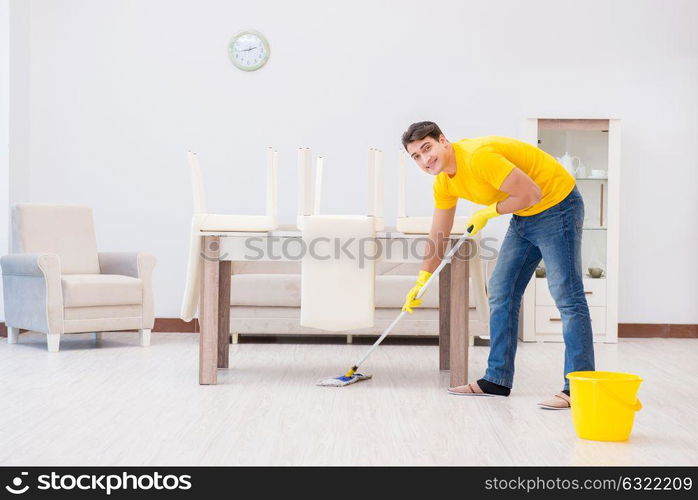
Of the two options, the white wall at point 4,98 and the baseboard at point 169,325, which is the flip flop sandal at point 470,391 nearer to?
the baseboard at point 169,325

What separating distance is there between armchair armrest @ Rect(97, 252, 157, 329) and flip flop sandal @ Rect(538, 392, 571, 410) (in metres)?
2.68

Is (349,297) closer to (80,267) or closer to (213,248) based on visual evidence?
(213,248)

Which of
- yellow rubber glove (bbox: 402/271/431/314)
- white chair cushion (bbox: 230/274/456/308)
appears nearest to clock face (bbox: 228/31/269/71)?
white chair cushion (bbox: 230/274/456/308)

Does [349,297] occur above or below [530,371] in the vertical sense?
above

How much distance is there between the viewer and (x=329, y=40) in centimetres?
562

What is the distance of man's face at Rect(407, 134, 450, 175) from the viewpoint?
2.76 m

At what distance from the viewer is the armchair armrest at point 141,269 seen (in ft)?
15.8

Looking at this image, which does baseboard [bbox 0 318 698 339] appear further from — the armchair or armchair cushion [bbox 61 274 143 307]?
armchair cushion [bbox 61 274 143 307]

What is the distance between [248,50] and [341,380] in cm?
305

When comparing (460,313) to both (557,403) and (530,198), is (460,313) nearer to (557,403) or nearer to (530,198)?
(557,403)

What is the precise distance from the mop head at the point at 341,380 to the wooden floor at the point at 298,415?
56mm

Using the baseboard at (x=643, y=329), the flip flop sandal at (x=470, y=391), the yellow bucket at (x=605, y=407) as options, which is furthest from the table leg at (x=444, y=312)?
the baseboard at (x=643, y=329)
